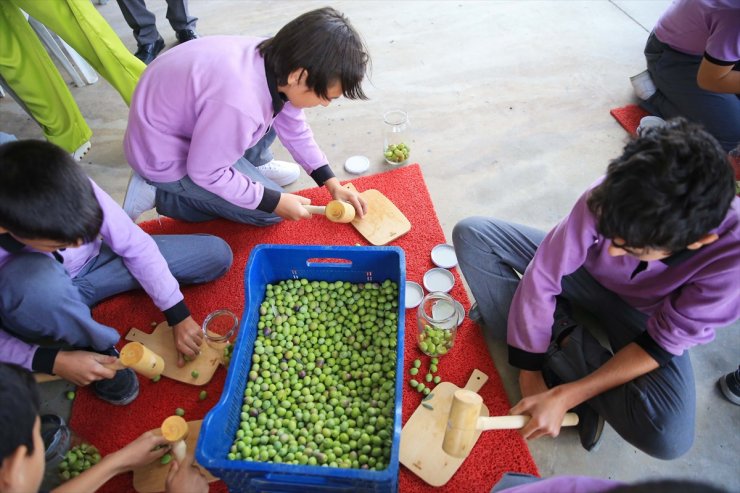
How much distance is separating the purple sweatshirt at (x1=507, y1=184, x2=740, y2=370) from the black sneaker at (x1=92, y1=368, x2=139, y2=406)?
1.21 m

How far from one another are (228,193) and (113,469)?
862mm

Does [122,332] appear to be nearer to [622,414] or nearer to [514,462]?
[514,462]

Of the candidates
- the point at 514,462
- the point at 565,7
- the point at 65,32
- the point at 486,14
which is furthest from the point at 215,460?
the point at 565,7

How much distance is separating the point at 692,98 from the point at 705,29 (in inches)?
12.0

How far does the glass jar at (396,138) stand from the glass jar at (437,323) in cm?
83

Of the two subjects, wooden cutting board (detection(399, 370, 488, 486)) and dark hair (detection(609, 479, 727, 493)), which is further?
wooden cutting board (detection(399, 370, 488, 486))

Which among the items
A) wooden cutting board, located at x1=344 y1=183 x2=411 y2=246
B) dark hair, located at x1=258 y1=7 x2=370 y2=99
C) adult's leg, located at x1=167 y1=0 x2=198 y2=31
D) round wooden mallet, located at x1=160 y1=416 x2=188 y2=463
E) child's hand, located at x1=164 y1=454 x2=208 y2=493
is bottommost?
wooden cutting board, located at x1=344 y1=183 x2=411 y2=246

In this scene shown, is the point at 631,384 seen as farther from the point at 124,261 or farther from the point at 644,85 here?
the point at 644,85

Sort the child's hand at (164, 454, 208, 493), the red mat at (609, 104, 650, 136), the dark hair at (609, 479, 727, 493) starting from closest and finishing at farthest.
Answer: the dark hair at (609, 479, 727, 493) → the child's hand at (164, 454, 208, 493) → the red mat at (609, 104, 650, 136)

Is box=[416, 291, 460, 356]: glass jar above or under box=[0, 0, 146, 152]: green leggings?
under

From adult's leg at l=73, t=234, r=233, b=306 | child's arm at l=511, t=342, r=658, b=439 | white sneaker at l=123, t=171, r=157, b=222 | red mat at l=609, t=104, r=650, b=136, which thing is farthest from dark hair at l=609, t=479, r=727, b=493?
red mat at l=609, t=104, r=650, b=136

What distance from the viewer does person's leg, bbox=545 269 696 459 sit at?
4.24 ft

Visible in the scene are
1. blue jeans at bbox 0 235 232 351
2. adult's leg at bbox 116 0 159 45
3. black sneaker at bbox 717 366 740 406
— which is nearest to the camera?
blue jeans at bbox 0 235 232 351

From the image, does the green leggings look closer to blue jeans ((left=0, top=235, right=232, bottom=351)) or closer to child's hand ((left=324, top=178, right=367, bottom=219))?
blue jeans ((left=0, top=235, right=232, bottom=351))
